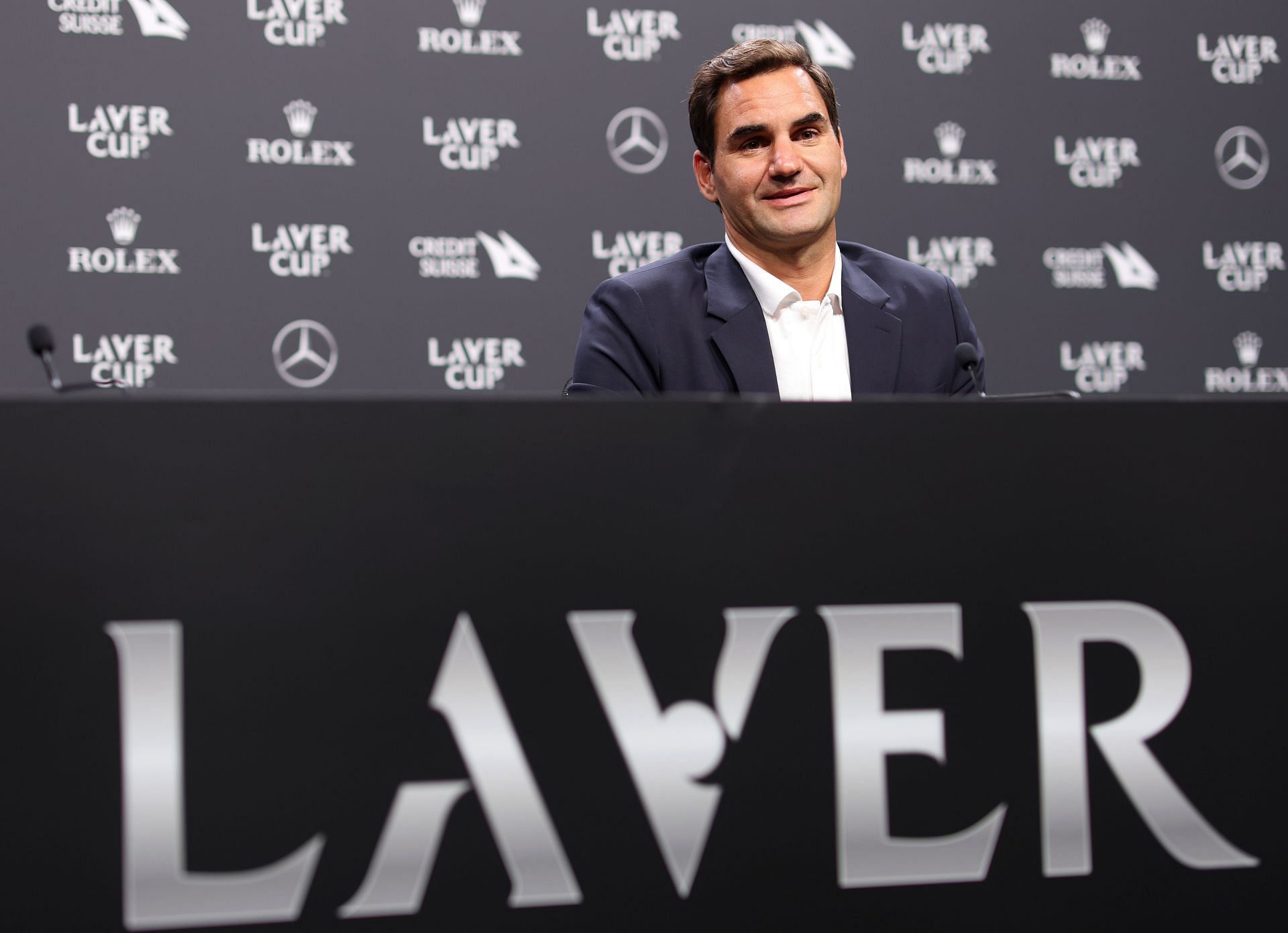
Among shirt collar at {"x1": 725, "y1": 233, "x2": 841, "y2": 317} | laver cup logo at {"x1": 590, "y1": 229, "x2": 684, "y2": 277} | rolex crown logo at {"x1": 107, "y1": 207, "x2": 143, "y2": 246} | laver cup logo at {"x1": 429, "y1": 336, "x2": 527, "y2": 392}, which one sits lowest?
laver cup logo at {"x1": 429, "y1": 336, "x2": 527, "y2": 392}

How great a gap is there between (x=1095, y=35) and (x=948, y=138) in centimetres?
46

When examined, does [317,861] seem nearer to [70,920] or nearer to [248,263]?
[70,920]

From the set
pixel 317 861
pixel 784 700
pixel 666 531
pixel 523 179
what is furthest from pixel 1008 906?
pixel 523 179

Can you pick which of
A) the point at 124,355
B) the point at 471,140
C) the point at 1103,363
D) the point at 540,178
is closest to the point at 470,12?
the point at 471,140

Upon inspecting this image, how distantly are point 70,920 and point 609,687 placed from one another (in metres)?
0.32

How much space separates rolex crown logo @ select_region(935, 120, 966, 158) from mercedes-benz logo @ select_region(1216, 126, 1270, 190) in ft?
2.24

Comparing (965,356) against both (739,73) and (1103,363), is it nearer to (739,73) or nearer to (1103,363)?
(739,73)

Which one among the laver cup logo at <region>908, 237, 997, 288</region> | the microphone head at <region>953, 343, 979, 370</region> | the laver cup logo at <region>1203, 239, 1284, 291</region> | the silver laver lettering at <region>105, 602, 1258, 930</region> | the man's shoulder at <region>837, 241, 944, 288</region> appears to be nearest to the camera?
the silver laver lettering at <region>105, 602, 1258, 930</region>

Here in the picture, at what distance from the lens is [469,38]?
102 inches

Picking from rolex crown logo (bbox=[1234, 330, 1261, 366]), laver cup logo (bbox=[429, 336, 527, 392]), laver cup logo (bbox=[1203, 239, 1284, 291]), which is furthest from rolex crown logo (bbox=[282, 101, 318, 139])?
rolex crown logo (bbox=[1234, 330, 1261, 366])

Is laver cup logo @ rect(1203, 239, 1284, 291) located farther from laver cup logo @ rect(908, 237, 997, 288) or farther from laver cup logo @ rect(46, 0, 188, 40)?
laver cup logo @ rect(46, 0, 188, 40)

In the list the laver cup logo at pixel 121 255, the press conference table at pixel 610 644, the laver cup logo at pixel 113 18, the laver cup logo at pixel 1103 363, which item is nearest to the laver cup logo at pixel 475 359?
the laver cup logo at pixel 121 255

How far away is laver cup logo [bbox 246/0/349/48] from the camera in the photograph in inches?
99.7

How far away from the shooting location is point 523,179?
2.62 m
